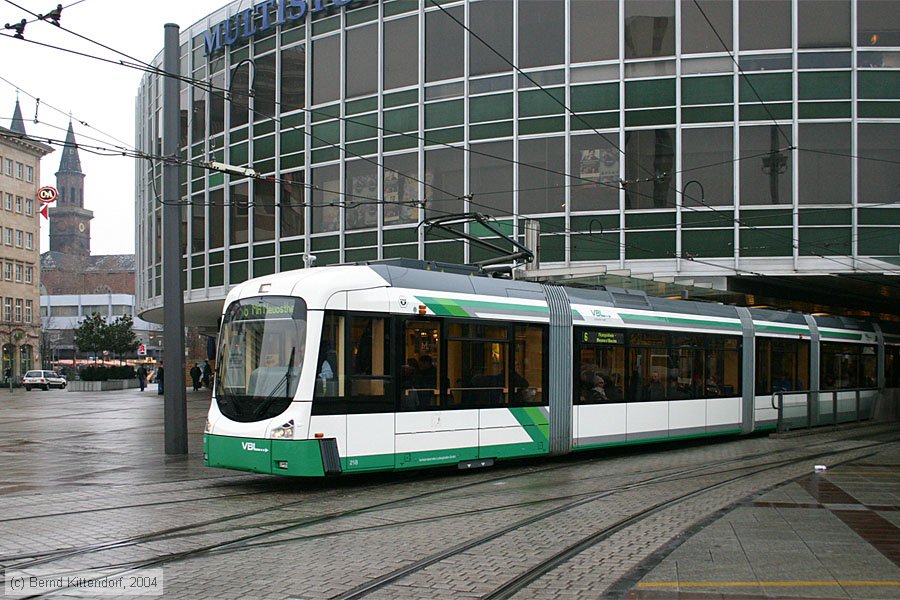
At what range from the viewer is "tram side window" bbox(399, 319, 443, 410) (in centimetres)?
1280

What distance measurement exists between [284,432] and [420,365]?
2.19 metres

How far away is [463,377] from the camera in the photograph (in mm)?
13617

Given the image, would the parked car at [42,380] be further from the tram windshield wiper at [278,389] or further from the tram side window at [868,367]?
the tram windshield wiper at [278,389]

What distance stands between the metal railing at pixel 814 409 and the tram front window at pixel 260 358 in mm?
13170

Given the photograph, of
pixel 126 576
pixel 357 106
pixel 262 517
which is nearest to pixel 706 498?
pixel 262 517

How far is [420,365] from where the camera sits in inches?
513

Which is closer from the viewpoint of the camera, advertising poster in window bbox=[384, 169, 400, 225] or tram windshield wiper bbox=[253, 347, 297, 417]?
tram windshield wiper bbox=[253, 347, 297, 417]

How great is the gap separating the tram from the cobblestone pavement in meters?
0.59

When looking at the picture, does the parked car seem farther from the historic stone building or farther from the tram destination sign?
the tram destination sign

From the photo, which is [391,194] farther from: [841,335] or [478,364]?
[478,364]

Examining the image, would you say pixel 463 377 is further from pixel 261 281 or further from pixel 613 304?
pixel 613 304

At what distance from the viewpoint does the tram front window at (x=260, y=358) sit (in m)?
12.0

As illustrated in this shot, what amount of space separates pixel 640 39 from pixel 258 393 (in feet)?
56.3

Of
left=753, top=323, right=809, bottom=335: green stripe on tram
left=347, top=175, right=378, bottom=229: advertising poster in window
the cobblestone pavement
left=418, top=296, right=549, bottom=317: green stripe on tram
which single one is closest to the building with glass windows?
left=347, top=175, right=378, bottom=229: advertising poster in window
